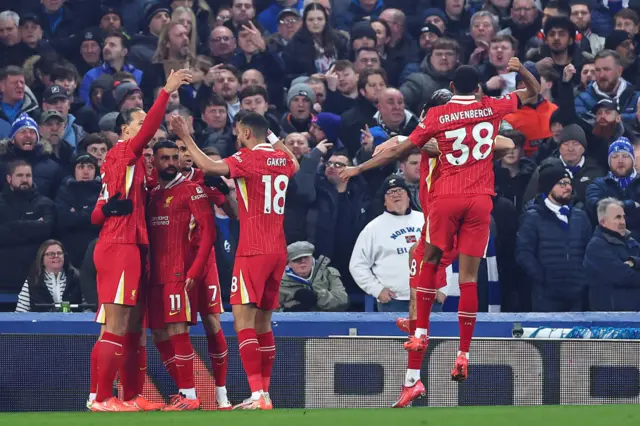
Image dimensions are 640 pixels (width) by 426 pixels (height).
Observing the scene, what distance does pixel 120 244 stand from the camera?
32.8 feet

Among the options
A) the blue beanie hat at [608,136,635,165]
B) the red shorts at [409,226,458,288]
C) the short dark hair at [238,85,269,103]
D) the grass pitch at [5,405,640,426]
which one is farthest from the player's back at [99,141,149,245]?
the blue beanie hat at [608,136,635,165]

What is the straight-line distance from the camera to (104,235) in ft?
33.2

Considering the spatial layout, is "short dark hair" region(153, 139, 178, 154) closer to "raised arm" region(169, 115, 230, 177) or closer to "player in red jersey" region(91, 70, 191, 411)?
"player in red jersey" region(91, 70, 191, 411)

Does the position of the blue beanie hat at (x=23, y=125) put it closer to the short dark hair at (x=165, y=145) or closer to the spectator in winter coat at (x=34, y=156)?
the spectator in winter coat at (x=34, y=156)

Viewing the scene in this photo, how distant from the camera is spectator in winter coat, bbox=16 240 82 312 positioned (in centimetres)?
1234

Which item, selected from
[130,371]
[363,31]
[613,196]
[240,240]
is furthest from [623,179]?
[130,371]

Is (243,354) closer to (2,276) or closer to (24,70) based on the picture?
(2,276)

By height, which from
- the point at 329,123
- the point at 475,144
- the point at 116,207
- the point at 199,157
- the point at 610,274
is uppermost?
the point at 329,123

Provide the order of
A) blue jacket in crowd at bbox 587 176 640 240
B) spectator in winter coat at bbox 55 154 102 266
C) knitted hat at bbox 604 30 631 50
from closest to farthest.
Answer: spectator in winter coat at bbox 55 154 102 266, blue jacket in crowd at bbox 587 176 640 240, knitted hat at bbox 604 30 631 50

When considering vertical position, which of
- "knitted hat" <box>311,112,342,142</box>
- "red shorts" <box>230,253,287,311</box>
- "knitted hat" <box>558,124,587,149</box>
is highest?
"knitted hat" <box>311,112,342,142</box>

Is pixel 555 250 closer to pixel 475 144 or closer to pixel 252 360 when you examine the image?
pixel 475 144

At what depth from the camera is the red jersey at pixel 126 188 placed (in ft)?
32.9

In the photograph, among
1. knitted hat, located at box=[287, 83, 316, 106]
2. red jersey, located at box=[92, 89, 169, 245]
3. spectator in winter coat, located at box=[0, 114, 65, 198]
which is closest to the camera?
red jersey, located at box=[92, 89, 169, 245]

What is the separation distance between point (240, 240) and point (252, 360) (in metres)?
0.92
